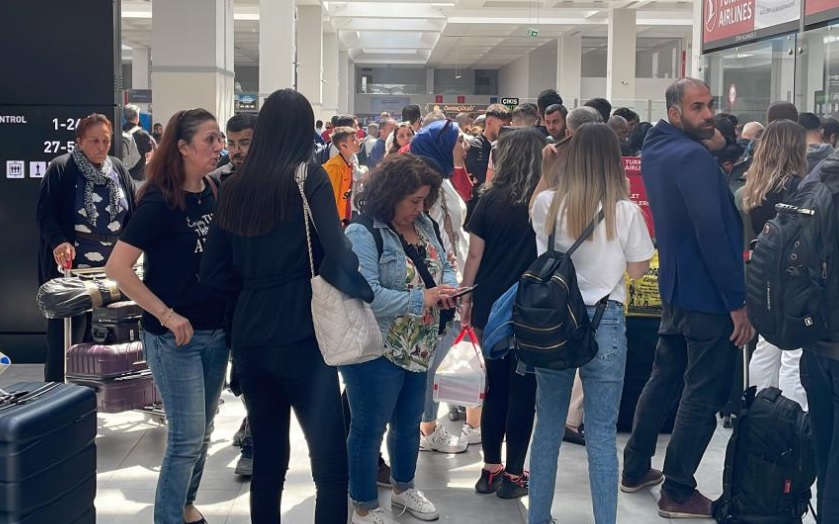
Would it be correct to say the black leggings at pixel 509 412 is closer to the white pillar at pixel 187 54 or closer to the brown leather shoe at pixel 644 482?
the brown leather shoe at pixel 644 482

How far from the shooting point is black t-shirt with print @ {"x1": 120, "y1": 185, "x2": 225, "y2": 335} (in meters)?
3.52

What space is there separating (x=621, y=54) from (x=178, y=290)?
82.4 ft

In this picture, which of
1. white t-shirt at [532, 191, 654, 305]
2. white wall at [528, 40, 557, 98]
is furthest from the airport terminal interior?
white wall at [528, 40, 557, 98]

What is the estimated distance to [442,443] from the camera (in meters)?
5.37

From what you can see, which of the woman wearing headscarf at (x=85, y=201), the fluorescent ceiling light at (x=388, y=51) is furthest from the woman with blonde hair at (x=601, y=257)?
the fluorescent ceiling light at (x=388, y=51)

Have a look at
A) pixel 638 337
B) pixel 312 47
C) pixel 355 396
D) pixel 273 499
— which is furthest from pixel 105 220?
pixel 312 47

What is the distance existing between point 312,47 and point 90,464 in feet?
82.7

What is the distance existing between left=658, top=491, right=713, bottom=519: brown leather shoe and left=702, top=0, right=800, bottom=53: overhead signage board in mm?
5961

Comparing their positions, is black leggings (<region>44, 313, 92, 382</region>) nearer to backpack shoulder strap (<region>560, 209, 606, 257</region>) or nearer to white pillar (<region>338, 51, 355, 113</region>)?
backpack shoulder strap (<region>560, 209, 606, 257</region>)

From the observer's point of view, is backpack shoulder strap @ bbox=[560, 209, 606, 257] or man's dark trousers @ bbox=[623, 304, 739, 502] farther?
man's dark trousers @ bbox=[623, 304, 739, 502]

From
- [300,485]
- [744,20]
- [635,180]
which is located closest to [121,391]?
[300,485]

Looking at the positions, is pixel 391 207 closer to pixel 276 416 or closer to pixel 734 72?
pixel 276 416

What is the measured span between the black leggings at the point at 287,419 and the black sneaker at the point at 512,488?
4.74 feet

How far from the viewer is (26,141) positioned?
6961mm
